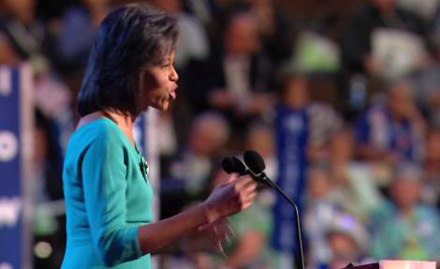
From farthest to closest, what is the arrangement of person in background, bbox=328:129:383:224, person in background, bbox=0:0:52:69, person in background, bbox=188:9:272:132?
person in background, bbox=328:129:383:224
person in background, bbox=188:9:272:132
person in background, bbox=0:0:52:69

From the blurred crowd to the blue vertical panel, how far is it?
1069mm

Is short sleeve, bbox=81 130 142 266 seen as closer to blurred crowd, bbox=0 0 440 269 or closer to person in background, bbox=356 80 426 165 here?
blurred crowd, bbox=0 0 440 269

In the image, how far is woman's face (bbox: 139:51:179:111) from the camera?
2.34 metres

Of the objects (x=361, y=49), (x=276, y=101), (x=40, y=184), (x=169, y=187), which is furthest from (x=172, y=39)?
(x=361, y=49)

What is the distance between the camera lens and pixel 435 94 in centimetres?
817

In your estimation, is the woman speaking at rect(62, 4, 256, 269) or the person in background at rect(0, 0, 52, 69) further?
the person in background at rect(0, 0, 52, 69)

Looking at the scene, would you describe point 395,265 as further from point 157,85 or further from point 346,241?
point 346,241

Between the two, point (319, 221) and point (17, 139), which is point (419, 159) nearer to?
point (319, 221)

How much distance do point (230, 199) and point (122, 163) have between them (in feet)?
0.75

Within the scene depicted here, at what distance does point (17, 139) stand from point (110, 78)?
2.39 m

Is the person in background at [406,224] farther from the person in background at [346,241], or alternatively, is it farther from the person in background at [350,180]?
the person in background at [346,241]

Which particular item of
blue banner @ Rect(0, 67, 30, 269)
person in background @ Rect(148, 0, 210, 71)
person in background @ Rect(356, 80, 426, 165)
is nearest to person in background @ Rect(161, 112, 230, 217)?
person in background @ Rect(148, 0, 210, 71)

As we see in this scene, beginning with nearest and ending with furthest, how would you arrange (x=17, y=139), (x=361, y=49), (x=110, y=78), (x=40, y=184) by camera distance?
(x=110, y=78) → (x=17, y=139) → (x=40, y=184) → (x=361, y=49)

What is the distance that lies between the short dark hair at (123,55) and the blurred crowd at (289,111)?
347cm
